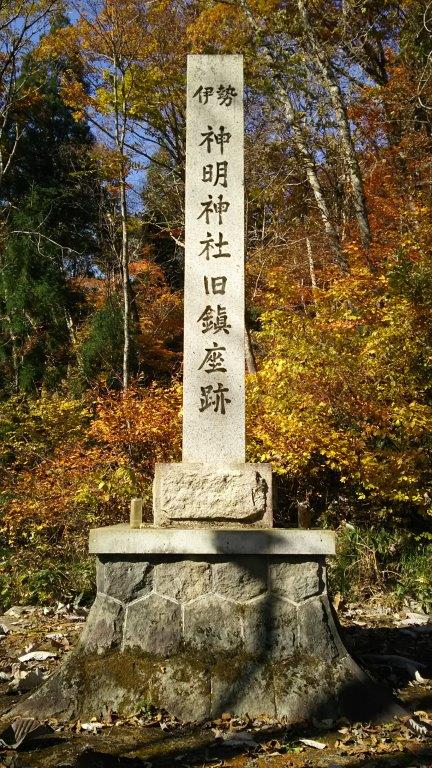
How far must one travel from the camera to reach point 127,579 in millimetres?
3482

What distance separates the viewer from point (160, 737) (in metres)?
3.03

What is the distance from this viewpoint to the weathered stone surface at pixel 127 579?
11.4 feet

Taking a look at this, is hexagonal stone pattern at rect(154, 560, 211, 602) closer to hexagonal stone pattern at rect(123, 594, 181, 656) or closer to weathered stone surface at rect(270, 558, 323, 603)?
hexagonal stone pattern at rect(123, 594, 181, 656)

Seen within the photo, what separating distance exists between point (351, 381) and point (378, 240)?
6.06 meters

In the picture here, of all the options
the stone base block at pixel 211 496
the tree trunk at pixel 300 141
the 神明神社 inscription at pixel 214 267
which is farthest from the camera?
the tree trunk at pixel 300 141

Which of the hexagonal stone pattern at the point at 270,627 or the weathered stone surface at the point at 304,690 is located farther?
the hexagonal stone pattern at the point at 270,627

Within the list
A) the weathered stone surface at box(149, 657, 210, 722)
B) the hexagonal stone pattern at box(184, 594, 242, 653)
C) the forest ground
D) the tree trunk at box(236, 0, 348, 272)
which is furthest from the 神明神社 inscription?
the tree trunk at box(236, 0, 348, 272)

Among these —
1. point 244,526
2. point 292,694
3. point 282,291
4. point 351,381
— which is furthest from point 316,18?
point 292,694

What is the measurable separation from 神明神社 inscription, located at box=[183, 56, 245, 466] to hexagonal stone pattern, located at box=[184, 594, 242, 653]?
826mm

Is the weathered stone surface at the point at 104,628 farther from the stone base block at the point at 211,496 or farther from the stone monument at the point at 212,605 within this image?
the stone base block at the point at 211,496

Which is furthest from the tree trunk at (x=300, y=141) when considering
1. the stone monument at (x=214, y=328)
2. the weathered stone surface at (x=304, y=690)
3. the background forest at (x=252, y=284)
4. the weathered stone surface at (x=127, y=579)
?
the weathered stone surface at (x=304, y=690)

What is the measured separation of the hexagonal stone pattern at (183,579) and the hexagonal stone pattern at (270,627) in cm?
27

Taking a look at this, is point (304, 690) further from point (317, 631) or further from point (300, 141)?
point (300, 141)

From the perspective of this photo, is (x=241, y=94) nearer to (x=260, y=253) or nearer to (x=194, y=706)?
(x=194, y=706)
